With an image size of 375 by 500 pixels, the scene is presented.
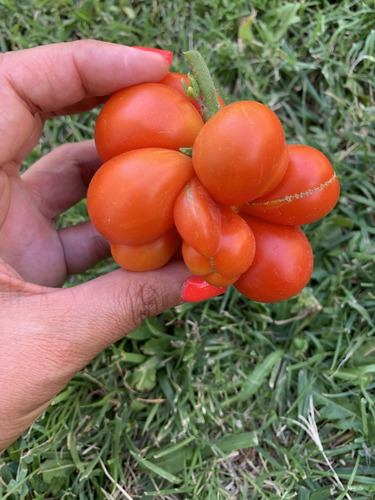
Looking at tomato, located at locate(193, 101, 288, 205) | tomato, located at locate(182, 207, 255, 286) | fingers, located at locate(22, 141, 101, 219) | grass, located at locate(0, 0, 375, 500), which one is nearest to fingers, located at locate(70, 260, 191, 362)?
tomato, located at locate(182, 207, 255, 286)

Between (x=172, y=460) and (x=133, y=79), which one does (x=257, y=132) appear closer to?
(x=133, y=79)

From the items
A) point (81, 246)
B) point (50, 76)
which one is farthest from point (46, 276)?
point (50, 76)

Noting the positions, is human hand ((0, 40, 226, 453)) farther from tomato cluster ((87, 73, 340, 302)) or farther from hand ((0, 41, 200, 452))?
tomato cluster ((87, 73, 340, 302))

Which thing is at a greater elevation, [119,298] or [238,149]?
[238,149]

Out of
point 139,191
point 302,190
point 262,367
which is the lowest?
point 262,367

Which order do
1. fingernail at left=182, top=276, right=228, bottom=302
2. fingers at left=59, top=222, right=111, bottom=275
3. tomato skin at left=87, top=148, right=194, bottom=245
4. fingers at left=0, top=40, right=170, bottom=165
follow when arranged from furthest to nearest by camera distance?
fingers at left=59, top=222, right=111, bottom=275, fingers at left=0, top=40, right=170, bottom=165, fingernail at left=182, top=276, right=228, bottom=302, tomato skin at left=87, top=148, right=194, bottom=245

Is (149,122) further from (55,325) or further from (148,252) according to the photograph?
(55,325)

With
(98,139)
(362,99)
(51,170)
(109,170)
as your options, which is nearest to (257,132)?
(109,170)
